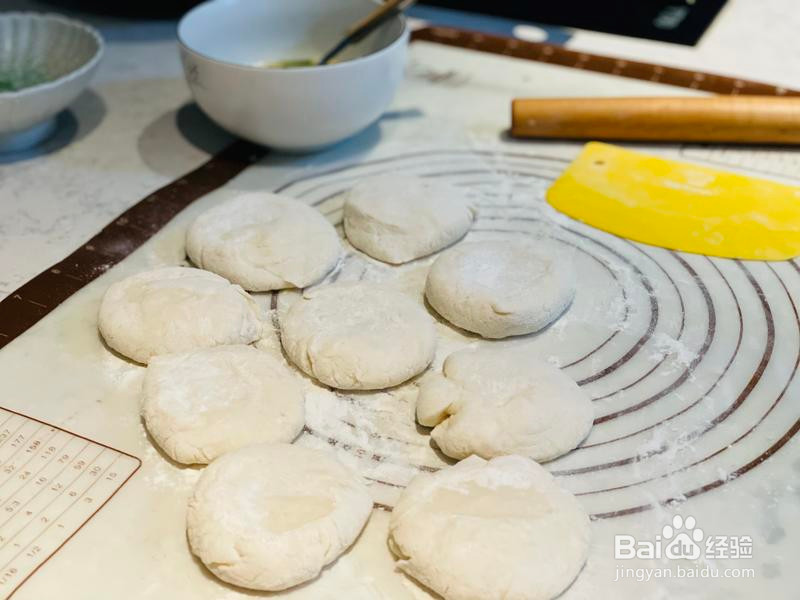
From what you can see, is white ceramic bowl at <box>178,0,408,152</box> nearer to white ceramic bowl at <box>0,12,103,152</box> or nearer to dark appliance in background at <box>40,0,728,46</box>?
white ceramic bowl at <box>0,12,103,152</box>

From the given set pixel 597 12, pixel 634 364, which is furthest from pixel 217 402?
pixel 597 12

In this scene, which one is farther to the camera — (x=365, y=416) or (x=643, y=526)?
(x=365, y=416)

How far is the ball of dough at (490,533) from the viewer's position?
84 cm

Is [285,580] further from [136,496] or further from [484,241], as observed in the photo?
[484,241]

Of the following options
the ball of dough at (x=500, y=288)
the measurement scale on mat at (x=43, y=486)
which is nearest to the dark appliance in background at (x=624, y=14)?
the ball of dough at (x=500, y=288)

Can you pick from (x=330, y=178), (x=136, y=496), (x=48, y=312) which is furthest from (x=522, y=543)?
(x=330, y=178)

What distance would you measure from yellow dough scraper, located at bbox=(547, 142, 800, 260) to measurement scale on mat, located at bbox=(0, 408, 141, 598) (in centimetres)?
97

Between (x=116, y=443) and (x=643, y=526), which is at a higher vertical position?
(x=643, y=526)

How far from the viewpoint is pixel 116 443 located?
1.03 meters

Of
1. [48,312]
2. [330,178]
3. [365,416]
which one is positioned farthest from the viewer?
[330,178]

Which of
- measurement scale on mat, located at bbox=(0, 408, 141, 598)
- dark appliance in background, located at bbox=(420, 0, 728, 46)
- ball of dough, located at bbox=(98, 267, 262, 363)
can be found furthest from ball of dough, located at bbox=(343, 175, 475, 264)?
dark appliance in background, located at bbox=(420, 0, 728, 46)

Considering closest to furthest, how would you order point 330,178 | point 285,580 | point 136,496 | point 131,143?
point 285,580 → point 136,496 → point 330,178 → point 131,143

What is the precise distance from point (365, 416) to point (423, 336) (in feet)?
0.49

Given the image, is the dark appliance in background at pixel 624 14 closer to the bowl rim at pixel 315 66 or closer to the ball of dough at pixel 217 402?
the bowl rim at pixel 315 66
